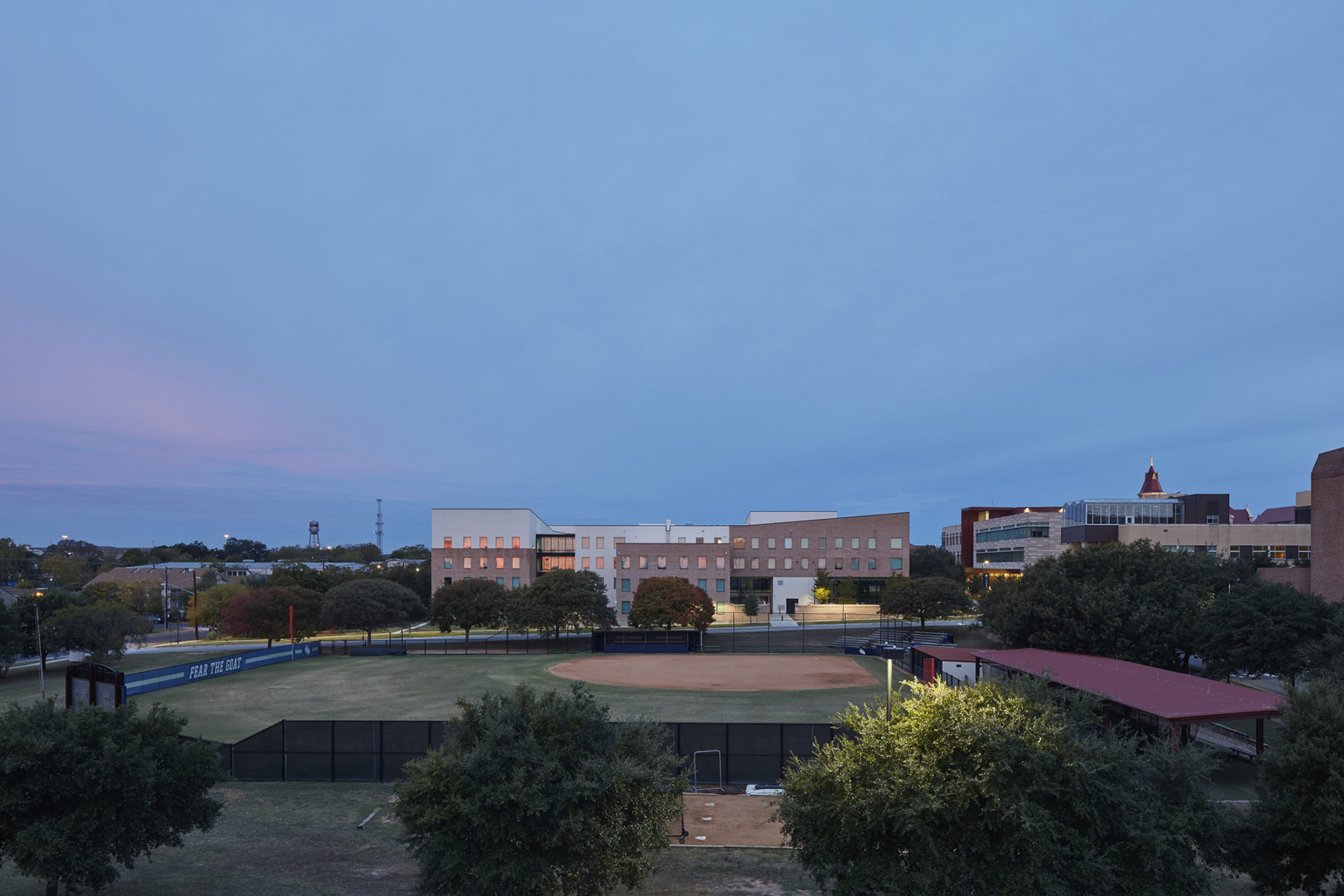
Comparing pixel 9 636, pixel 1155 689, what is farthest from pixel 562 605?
pixel 1155 689

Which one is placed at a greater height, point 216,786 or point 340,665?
point 216,786

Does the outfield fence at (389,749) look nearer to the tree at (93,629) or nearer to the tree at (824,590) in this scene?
the tree at (93,629)

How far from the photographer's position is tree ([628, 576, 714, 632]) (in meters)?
72.8

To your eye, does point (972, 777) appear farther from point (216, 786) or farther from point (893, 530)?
point (893, 530)

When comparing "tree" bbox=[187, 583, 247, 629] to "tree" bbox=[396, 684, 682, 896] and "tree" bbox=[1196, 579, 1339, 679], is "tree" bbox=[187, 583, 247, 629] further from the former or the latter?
"tree" bbox=[1196, 579, 1339, 679]

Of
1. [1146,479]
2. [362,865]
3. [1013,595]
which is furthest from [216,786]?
[1146,479]

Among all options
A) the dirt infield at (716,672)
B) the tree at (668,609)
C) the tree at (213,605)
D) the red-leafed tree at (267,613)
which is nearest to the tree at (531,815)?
the dirt infield at (716,672)

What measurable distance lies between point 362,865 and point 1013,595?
43.0 metres

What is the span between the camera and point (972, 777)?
43.0 ft

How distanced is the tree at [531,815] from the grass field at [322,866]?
1.76 meters

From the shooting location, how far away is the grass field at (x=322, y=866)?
17.0 metres

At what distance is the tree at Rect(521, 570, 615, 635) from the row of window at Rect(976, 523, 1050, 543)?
59.1 m

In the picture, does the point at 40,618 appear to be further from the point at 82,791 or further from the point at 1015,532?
the point at 1015,532

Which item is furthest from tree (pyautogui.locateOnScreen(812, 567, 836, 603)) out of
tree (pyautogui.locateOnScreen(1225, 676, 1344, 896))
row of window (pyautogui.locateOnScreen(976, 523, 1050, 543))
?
tree (pyautogui.locateOnScreen(1225, 676, 1344, 896))
